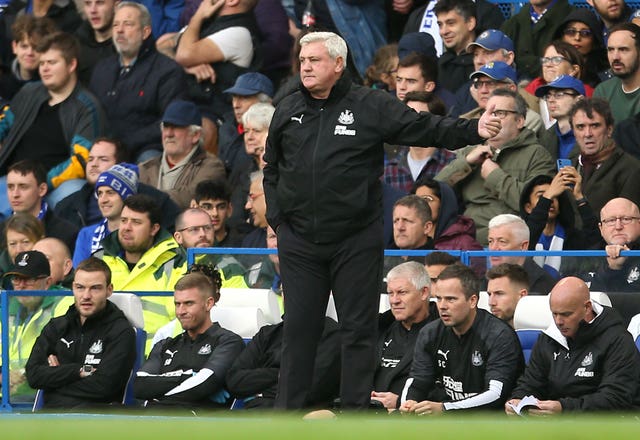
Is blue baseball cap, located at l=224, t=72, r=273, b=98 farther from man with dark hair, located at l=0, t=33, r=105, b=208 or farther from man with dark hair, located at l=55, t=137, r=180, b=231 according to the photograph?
man with dark hair, located at l=0, t=33, r=105, b=208

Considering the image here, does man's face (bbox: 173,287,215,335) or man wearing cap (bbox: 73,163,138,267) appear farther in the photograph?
man wearing cap (bbox: 73,163,138,267)

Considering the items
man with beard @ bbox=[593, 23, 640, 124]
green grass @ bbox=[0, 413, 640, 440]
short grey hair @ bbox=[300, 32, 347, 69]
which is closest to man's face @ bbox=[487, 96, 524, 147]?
man with beard @ bbox=[593, 23, 640, 124]

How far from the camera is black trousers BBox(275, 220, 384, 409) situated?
7398 millimetres

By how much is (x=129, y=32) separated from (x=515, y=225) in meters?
5.11

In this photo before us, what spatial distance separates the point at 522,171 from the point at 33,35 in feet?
18.3

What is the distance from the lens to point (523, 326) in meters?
9.05

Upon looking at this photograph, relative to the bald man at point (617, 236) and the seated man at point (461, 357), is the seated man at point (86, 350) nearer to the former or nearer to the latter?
the seated man at point (461, 357)

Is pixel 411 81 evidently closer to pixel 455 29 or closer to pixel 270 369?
pixel 455 29

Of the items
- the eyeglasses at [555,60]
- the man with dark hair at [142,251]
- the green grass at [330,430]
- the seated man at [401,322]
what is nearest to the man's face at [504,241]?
the seated man at [401,322]

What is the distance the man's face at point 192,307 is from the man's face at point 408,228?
1.51m

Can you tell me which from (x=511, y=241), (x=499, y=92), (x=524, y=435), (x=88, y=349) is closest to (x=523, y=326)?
(x=511, y=241)

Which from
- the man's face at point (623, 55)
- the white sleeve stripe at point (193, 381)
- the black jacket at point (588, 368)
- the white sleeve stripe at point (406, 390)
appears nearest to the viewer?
the black jacket at point (588, 368)

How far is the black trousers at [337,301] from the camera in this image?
24.3ft

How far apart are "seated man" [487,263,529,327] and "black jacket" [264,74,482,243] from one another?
1.88 meters
